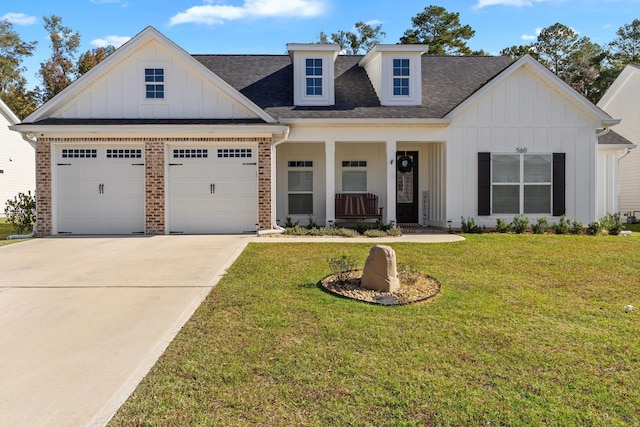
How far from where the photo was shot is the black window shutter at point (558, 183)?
13609mm

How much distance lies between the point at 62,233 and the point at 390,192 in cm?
949

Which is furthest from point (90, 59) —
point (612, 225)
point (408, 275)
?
point (408, 275)

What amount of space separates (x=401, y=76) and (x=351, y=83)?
75.2 inches

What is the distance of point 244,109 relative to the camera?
42.2 feet

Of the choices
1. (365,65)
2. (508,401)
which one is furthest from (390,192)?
(508,401)

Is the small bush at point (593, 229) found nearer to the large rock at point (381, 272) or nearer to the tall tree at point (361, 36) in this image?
the large rock at point (381, 272)

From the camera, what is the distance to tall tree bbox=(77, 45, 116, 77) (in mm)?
35344

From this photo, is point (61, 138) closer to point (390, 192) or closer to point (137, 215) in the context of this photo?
point (137, 215)

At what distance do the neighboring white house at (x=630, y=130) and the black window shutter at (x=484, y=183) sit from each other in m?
10.1

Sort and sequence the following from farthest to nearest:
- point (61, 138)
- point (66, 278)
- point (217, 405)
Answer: point (61, 138), point (66, 278), point (217, 405)

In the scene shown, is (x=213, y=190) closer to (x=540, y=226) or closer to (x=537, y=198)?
(x=540, y=226)

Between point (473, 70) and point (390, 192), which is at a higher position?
point (473, 70)

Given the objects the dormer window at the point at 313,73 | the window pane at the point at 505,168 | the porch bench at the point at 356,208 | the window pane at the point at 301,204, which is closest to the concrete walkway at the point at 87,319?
the porch bench at the point at 356,208

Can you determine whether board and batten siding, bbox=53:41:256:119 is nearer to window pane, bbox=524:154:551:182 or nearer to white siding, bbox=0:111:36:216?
window pane, bbox=524:154:551:182
